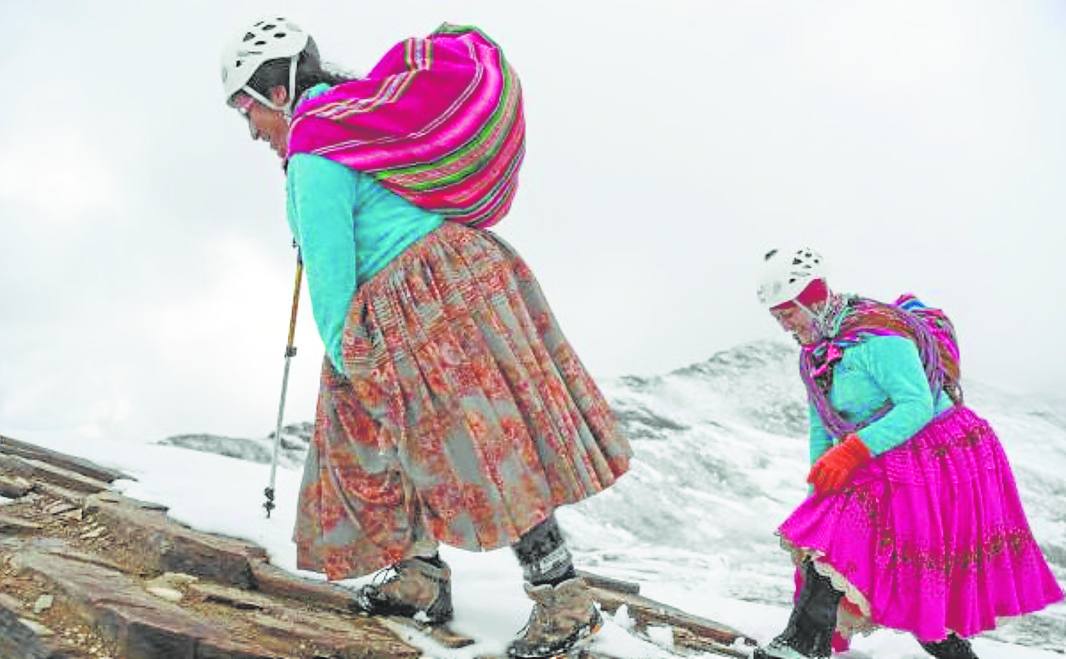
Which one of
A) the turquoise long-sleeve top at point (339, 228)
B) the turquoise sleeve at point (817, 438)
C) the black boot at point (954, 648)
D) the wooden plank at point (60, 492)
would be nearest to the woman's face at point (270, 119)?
the turquoise long-sleeve top at point (339, 228)

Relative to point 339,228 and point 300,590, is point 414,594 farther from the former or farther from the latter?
point 339,228

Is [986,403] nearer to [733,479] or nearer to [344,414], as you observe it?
[733,479]

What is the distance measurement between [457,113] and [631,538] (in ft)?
107

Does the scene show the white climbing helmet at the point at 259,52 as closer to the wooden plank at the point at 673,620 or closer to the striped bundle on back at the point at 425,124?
the striped bundle on back at the point at 425,124

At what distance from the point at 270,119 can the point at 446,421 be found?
1.25 m

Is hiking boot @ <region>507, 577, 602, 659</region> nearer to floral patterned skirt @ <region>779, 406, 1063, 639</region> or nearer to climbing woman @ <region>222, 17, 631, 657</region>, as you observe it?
climbing woman @ <region>222, 17, 631, 657</region>

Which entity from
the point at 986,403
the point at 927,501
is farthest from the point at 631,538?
the point at 927,501

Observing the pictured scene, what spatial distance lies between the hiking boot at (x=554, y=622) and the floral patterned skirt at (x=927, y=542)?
134 cm

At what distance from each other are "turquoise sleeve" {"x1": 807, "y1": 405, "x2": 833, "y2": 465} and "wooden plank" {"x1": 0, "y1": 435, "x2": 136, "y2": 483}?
12.0 ft

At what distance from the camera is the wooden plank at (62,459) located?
5617 millimetres

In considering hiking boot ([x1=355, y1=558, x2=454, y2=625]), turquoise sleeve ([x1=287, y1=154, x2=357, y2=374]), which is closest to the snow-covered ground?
hiking boot ([x1=355, y1=558, x2=454, y2=625])

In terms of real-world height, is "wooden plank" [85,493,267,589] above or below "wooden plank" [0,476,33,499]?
above

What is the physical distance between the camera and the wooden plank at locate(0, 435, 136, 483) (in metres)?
5.62

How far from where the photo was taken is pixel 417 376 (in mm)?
3248
